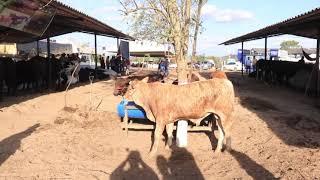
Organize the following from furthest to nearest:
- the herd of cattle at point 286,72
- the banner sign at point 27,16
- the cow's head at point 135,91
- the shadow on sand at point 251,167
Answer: the herd of cattle at point 286,72 → the banner sign at point 27,16 → the cow's head at point 135,91 → the shadow on sand at point 251,167

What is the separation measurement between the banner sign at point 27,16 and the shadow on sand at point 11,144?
2.91 m

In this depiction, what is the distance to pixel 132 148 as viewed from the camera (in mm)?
11656

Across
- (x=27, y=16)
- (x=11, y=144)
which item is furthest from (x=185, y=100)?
(x=27, y=16)

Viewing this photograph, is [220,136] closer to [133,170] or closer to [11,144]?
[133,170]

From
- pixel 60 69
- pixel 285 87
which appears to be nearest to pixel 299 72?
pixel 285 87

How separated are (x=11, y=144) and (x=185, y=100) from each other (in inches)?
148

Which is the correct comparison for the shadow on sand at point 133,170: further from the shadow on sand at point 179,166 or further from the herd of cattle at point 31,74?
the herd of cattle at point 31,74

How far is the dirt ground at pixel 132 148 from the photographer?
8.95m

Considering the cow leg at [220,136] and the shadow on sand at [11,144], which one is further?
the cow leg at [220,136]

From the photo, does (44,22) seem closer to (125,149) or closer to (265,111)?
(125,149)

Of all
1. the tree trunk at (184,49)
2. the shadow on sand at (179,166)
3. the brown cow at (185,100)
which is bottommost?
the shadow on sand at (179,166)

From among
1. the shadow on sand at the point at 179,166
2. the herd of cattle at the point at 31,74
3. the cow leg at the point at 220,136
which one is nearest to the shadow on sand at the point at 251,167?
the cow leg at the point at 220,136

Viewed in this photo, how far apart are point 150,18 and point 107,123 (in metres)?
3.32

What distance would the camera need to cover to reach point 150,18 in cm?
1475
